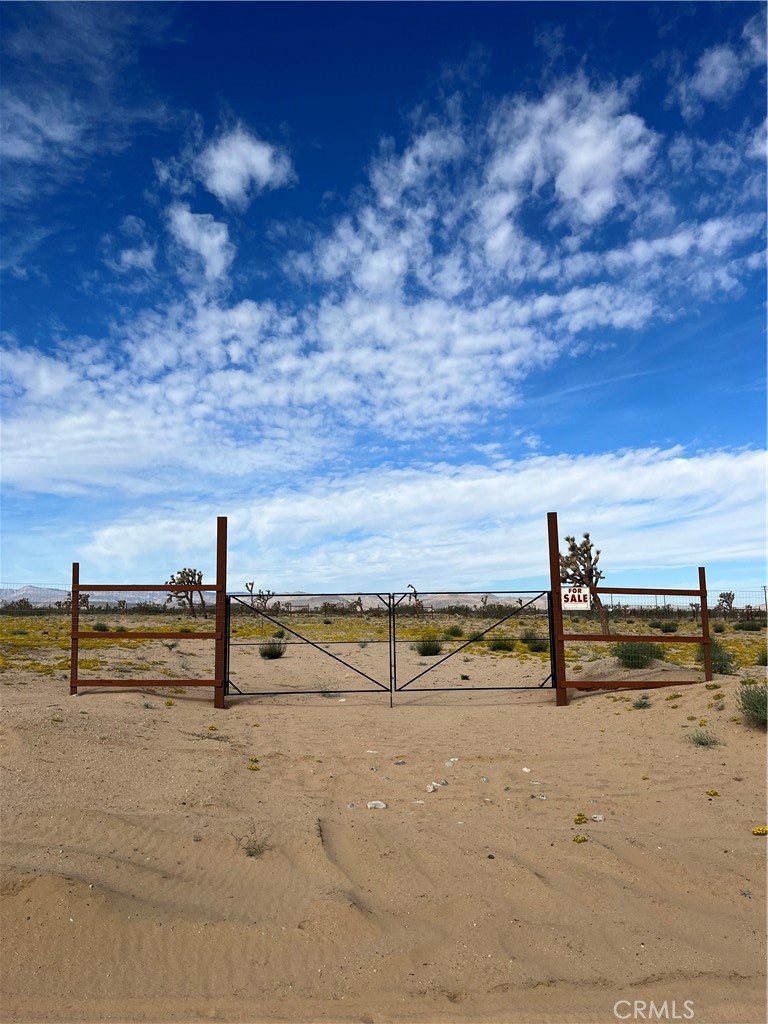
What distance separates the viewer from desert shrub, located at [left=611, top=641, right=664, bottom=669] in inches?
644

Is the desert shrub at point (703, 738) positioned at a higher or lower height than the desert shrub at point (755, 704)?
lower

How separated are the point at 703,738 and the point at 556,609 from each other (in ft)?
15.8

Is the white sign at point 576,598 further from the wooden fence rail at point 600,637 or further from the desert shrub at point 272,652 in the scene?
the desert shrub at point 272,652

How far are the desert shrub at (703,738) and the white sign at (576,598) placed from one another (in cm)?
434

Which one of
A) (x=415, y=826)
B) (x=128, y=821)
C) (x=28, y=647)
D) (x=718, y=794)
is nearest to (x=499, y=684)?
(x=718, y=794)

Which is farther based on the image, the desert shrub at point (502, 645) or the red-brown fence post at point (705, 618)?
the desert shrub at point (502, 645)

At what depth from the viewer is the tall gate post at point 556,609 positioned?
44.5ft

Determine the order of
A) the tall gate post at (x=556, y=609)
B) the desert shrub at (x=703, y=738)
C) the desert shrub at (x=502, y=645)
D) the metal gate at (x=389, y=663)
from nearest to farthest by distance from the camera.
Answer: the desert shrub at (x=703, y=738)
the tall gate post at (x=556, y=609)
the metal gate at (x=389, y=663)
the desert shrub at (x=502, y=645)

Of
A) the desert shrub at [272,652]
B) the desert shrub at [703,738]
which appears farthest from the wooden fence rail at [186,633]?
the desert shrub at [272,652]

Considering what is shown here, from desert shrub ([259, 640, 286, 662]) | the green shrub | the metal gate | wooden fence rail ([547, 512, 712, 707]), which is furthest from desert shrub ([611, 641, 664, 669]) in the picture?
desert shrub ([259, 640, 286, 662])

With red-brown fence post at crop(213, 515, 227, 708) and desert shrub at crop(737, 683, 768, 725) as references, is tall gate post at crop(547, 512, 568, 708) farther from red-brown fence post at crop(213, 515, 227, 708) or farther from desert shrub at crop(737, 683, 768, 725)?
red-brown fence post at crop(213, 515, 227, 708)

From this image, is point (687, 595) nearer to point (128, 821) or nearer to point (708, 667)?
point (708, 667)

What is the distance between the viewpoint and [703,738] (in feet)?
30.4

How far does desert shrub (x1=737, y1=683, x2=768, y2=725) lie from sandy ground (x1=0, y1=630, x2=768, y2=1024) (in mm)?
340
